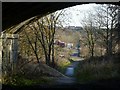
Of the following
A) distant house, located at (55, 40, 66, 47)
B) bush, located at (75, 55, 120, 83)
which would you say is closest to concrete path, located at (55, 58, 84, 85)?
bush, located at (75, 55, 120, 83)

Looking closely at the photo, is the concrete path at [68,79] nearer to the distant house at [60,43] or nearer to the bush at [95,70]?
the bush at [95,70]

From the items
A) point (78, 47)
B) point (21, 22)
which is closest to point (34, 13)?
point (21, 22)

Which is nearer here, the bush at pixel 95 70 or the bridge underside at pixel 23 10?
the bridge underside at pixel 23 10

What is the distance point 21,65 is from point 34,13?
149cm

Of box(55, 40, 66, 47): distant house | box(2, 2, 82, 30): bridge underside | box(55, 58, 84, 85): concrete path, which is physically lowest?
box(55, 58, 84, 85): concrete path

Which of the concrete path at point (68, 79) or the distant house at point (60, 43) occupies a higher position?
the distant house at point (60, 43)

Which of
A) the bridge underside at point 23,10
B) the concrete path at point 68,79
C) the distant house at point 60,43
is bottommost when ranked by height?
the concrete path at point 68,79

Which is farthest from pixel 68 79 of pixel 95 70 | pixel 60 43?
pixel 60 43

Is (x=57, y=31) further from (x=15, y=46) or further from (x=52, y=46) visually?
(x=15, y=46)

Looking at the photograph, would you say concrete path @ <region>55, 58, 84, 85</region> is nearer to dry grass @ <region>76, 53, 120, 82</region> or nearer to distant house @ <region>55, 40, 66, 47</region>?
dry grass @ <region>76, 53, 120, 82</region>

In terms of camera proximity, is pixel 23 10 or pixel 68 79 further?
pixel 68 79

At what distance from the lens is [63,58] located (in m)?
8.19

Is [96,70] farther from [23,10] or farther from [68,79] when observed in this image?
[23,10]

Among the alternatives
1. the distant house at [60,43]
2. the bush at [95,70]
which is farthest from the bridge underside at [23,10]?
the bush at [95,70]
